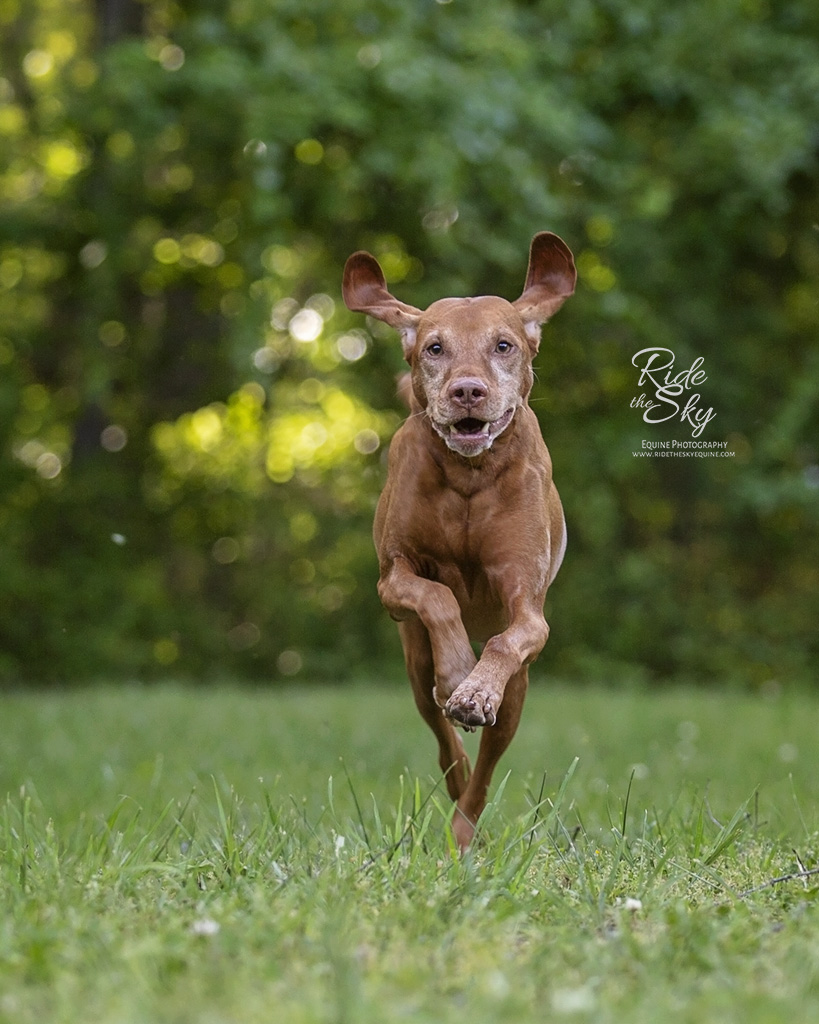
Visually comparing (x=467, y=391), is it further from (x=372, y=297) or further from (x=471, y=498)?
(x=372, y=297)

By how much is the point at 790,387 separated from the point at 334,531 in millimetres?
4786

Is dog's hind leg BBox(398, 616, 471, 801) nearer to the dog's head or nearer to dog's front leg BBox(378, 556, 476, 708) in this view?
dog's front leg BBox(378, 556, 476, 708)

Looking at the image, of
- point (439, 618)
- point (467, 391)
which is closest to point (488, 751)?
point (439, 618)

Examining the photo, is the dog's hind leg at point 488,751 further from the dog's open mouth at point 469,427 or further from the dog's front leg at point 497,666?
the dog's open mouth at point 469,427

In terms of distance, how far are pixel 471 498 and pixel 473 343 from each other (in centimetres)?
45

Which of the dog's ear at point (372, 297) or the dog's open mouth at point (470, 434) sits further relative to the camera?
the dog's ear at point (372, 297)

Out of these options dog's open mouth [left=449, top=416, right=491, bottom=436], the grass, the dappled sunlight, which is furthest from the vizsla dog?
the dappled sunlight

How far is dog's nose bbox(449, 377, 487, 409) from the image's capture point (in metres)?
3.73

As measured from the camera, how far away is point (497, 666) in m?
3.71

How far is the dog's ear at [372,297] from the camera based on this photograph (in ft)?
13.7

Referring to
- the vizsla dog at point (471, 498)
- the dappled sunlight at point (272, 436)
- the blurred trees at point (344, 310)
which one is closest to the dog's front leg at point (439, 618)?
the vizsla dog at point (471, 498)

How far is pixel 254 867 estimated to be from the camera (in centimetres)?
365

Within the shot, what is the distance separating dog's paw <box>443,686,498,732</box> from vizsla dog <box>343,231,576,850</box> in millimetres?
44

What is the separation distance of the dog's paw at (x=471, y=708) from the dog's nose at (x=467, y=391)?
0.78 meters
